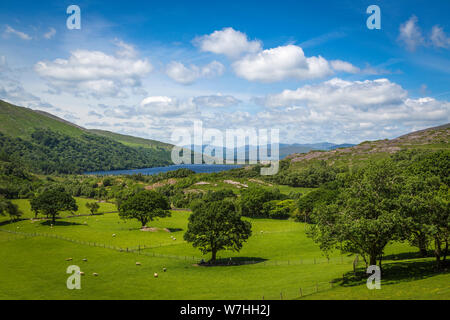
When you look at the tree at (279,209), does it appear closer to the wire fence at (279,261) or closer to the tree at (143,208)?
the tree at (143,208)

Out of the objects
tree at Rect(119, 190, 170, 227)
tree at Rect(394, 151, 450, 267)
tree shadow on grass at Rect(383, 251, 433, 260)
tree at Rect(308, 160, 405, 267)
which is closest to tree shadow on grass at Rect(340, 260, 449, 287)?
tree at Rect(394, 151, 450, 267)

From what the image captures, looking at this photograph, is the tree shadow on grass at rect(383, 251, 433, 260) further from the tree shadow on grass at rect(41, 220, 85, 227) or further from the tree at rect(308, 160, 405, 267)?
the tree shadow on grass at rect(41, 220, 85, 227)

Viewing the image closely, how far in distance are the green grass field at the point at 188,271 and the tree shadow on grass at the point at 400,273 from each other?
0.39 feet

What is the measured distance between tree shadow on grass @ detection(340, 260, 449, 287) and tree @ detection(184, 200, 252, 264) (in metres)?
24.4

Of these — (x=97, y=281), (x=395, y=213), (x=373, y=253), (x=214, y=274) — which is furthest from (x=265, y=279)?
(x=97, y=281)

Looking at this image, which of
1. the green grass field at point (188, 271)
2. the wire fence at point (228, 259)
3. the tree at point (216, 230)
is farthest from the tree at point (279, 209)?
the tree at point (216, 230)

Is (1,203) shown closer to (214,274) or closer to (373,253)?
(214,274)

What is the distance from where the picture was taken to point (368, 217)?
37.6 m

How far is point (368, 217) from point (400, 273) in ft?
29.4

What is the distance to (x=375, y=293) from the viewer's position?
104 feet

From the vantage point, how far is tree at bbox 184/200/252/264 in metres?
60.7

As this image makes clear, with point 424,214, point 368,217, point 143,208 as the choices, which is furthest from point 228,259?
point 143,208

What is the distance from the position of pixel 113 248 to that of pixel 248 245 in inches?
1343

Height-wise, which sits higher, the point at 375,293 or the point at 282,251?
the point at 375,293
